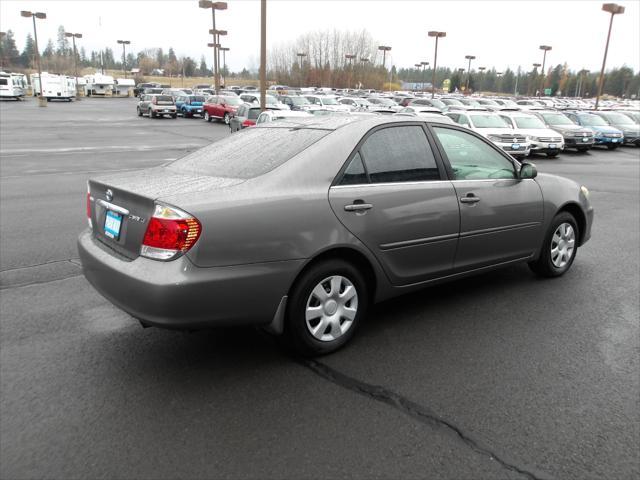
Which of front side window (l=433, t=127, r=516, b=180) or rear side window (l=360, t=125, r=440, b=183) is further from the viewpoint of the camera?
front side window (l=433, t=127, r=516, b=180)

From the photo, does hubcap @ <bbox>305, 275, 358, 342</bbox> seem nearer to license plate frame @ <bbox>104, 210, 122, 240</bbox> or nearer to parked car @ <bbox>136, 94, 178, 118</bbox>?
license plate frame @ <bbox>104, 210, 122, 240</bbox>

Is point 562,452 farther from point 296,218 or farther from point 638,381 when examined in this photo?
point 296,218

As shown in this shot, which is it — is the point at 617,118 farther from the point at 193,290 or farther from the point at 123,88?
the point at 123,88

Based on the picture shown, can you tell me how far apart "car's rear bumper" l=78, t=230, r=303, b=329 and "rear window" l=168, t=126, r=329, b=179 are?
0.72m

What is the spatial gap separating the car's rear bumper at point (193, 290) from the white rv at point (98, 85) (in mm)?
80549

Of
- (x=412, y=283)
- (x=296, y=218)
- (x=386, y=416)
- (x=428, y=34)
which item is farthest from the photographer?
(x=428, y=34)

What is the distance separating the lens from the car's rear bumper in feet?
10.2

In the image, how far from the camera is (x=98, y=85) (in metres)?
75.8

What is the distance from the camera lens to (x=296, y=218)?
11.3 ft

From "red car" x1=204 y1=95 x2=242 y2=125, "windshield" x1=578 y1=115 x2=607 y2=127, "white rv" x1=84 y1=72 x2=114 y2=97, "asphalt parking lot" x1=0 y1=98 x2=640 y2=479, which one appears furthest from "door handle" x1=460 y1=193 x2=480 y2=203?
"white rv" x1=84 y1=72 x2=114 y2=97

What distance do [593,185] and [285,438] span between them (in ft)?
42.1

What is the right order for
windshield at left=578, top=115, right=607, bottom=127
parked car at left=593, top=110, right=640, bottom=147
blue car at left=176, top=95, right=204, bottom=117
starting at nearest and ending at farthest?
windshield at left=578, top=115, right=607, bottom=127 → parked car at left=593, top=110, right=640, bottom=147 → blue car at left=176, top=95, right=204, bottom=117

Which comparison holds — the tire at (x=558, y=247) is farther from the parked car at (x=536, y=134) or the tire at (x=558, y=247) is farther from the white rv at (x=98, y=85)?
the white rv at (x=98, y=85)

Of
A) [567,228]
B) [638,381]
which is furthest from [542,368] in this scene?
[567,228]
